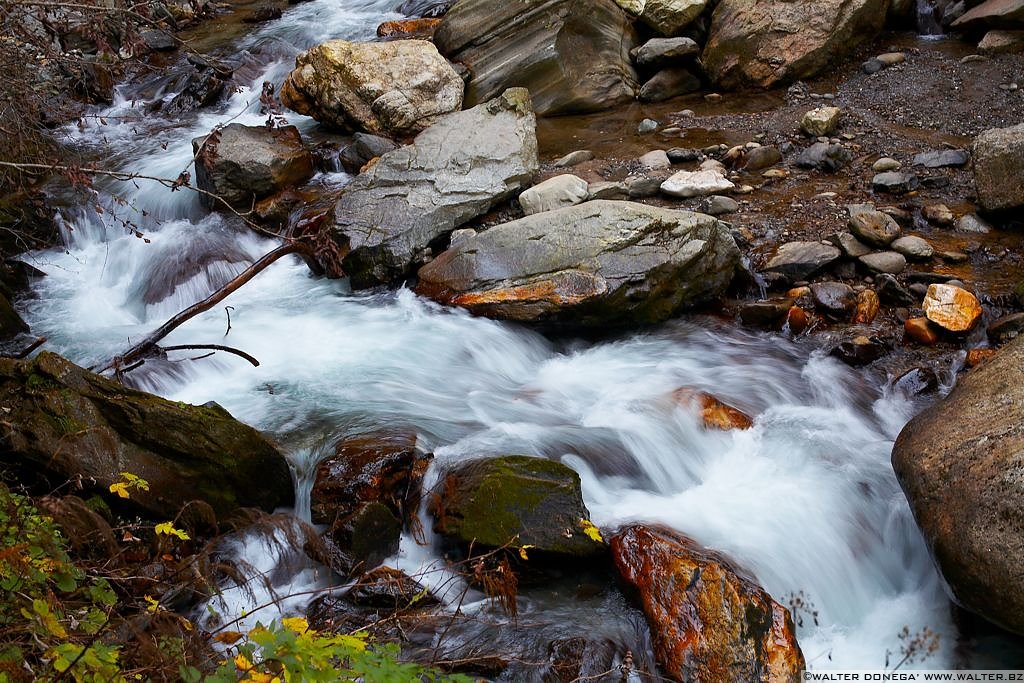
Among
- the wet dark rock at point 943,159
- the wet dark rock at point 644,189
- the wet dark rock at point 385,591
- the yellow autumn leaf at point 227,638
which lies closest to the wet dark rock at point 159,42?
the wet dark rock at point 644,189

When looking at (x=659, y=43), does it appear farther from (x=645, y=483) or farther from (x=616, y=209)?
(x=645, y=483)

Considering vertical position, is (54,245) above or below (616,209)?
above

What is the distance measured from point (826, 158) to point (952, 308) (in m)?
2.59

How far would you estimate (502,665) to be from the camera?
383cm

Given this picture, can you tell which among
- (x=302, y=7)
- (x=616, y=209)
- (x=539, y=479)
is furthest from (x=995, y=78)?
(x=302, y=7)

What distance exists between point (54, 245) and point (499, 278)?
4828 mm

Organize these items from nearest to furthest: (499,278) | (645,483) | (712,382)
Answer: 1. (645,483)
2. (712,382)
3. (499,278)

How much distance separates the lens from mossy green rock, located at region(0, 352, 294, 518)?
4.17 metres

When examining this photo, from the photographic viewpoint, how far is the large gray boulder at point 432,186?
7.30 m

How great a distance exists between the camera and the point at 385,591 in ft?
13.6

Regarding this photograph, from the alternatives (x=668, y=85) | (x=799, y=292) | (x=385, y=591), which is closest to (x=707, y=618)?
(x=385, y=591)

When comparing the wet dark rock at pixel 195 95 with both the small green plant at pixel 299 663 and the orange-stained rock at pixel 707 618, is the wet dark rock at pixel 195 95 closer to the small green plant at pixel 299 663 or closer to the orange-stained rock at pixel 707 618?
the orange-stained rock at pixel 707 618

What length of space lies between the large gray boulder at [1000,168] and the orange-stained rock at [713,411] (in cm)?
300

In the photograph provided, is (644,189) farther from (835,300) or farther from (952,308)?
(952,308)
